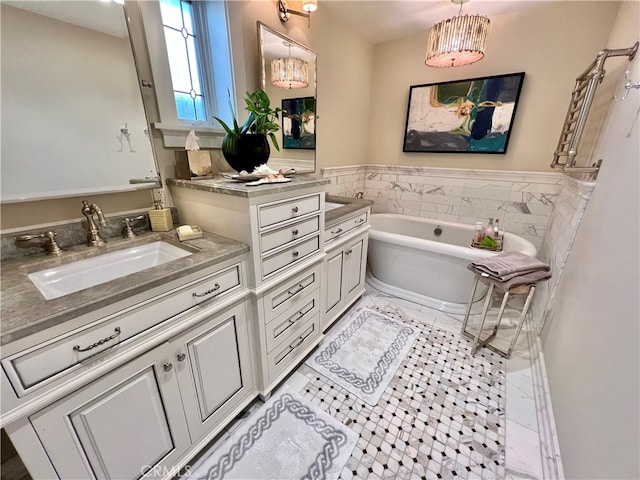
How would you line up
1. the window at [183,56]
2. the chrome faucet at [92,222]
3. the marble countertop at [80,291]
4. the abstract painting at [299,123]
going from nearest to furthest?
1. the marble countertop at [80,291]
2. the chrome faucet at [92,222]
3. the window at [183,56]
4. the abstract painting at [299,123]

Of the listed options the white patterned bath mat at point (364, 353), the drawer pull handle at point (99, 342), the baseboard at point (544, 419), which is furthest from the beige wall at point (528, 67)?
the drawer pull handle at point (99, 342)

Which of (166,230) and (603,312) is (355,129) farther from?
(603,312)

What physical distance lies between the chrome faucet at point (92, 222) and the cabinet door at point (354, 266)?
52.6 inches

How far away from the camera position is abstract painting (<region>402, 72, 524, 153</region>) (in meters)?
2.21

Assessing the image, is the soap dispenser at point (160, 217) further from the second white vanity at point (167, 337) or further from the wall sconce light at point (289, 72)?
the wall sconce light at point (289, 72)

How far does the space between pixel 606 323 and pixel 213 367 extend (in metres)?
1.52

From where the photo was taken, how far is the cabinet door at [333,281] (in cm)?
167

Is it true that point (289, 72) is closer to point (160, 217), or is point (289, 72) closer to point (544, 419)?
point (160, 217)

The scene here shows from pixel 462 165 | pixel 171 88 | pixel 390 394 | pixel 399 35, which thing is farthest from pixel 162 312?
pixel 399 35

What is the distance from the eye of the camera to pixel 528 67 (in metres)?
2.10

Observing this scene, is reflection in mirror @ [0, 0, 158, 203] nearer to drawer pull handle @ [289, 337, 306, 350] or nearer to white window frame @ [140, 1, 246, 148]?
white window frame @ [140, 1, 246, 148]

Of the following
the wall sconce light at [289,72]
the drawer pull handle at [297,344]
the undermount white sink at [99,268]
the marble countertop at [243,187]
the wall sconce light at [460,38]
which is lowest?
the drawer pull handle at [297,344]

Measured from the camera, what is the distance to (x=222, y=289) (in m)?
1.00

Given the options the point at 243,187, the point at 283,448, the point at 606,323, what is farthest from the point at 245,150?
the point at 606,323
